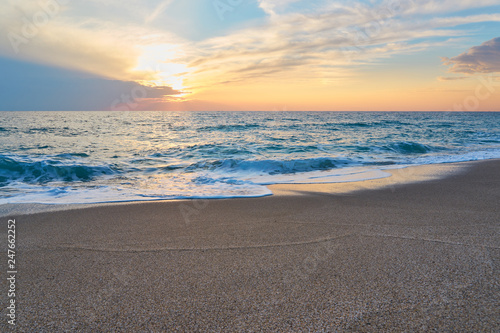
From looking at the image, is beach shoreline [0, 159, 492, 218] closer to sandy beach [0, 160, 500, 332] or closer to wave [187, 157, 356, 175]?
sandy beach [0, 160, 500, 332]

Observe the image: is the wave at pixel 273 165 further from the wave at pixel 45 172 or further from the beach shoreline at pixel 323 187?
the wave at pixel 45 172

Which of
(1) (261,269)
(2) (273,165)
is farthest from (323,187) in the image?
(1) (261,269)

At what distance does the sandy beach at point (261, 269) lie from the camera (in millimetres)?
2066

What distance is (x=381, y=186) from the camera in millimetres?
7070

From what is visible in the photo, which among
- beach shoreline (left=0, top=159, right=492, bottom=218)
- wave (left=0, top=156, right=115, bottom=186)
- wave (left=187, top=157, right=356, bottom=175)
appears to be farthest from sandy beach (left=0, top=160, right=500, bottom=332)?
wave (left=187, top=157, right=356, bottom=175)

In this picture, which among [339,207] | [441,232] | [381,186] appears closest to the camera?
[441,232]

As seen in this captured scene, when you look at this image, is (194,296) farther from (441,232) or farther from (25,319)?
(441,232)

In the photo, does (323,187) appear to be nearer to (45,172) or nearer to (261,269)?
(261,269)

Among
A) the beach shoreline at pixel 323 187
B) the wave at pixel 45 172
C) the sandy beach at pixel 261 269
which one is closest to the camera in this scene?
the sandy beach at pixel 261 269

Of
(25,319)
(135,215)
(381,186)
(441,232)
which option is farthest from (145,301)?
(381,186)

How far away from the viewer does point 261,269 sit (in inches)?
110

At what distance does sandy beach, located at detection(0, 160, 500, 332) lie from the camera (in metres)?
2.07

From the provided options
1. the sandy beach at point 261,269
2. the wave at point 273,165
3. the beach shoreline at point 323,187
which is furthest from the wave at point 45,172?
the sandy beach at point 261,269

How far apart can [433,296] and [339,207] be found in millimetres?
2804
